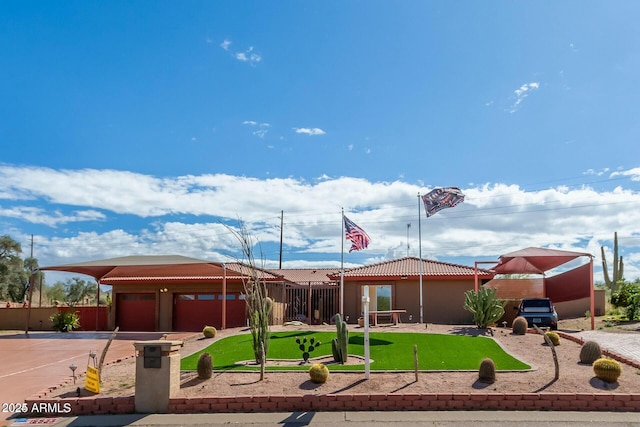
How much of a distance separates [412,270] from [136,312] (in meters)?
14.7

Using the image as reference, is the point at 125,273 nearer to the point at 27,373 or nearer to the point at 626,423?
the point at 27,373

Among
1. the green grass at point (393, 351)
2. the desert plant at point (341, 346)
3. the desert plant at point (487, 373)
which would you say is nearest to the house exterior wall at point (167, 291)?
the green grass at point (393, 351)

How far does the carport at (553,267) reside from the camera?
25844mm

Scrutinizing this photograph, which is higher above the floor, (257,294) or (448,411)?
(257,294)

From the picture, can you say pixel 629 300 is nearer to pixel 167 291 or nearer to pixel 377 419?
Answer: pixel 167 291

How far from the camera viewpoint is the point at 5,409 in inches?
429

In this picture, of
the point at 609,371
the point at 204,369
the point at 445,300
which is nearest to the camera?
the point at 609,371

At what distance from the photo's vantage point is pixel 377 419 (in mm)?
9742

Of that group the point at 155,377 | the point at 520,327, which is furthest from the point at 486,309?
the point at 155,377

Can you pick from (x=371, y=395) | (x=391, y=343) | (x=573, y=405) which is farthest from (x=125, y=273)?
(x=573, y=405)

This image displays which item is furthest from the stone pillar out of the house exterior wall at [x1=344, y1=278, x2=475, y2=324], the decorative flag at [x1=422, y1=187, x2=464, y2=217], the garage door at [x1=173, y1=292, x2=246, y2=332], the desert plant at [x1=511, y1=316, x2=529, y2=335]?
the garage door at [x1=173, y1=292, x2=246, y2=332]

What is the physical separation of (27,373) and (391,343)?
962 cm

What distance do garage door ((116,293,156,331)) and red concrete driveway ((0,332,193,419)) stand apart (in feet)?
13.4

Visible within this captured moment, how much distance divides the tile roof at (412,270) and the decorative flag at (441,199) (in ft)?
11.3
